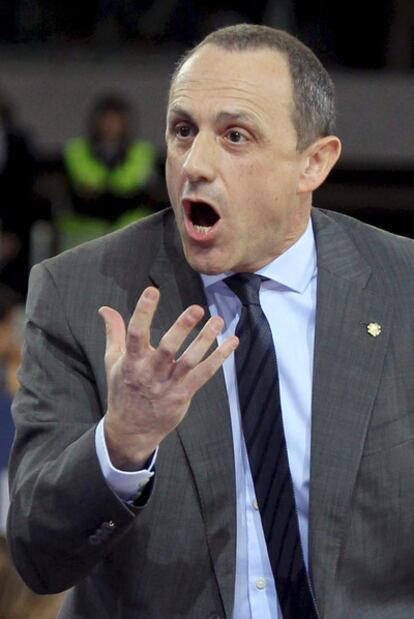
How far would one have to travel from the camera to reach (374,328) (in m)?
3.03

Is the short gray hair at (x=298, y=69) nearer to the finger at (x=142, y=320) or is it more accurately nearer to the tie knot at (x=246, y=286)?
the tie knot at (x=246, y=286)

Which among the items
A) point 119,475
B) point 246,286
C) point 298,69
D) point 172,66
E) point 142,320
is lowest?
point 172,66

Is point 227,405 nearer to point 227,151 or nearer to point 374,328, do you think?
point 374,328

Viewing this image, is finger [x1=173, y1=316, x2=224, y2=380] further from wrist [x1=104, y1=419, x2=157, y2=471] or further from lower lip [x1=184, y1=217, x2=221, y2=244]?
lower lip [x1=184, y1=217, x2=221, y2=244]

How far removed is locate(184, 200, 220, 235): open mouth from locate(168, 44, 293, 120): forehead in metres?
0.20

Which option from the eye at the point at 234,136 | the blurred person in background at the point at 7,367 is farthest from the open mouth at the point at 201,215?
the blurred person in background at the point at 7,367

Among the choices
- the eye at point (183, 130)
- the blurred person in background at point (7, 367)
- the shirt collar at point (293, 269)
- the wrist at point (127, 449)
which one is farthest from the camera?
the blurred person in background at point (7, 367)

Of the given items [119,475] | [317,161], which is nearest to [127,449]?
[119,475]

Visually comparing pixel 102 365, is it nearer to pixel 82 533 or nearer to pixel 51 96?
pixel 82 533

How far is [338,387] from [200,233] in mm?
412

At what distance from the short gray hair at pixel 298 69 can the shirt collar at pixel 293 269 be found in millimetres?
214

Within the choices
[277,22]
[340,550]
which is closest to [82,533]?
[340,550]

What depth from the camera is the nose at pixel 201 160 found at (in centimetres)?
286

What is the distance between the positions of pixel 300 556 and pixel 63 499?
0.48m
